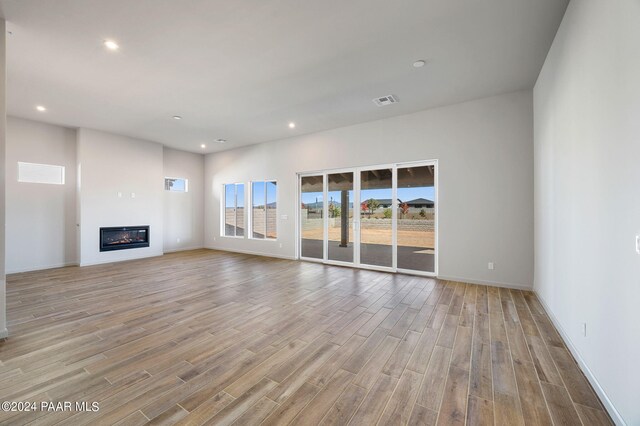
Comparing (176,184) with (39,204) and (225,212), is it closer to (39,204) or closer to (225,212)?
(225,212)

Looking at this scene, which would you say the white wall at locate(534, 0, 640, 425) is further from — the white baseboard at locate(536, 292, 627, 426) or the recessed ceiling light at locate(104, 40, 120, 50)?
the recessed ceiling light at locate(104, 40, 120, 50)

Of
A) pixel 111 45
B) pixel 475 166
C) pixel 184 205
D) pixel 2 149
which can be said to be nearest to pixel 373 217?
pixel 475 166

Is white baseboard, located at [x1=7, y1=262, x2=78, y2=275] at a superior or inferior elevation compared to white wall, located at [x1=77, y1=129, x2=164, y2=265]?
inferior

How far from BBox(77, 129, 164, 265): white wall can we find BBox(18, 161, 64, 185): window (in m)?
0.52

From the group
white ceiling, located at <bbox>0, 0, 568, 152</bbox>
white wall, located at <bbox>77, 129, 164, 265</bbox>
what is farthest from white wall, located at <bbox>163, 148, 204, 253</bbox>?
white ceiling, located at <bbox>0, 0, 568, 152</bbox>

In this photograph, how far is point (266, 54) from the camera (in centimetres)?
330

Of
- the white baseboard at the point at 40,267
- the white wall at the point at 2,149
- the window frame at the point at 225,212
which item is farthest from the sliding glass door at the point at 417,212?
the white baseboard at the point at 40,267

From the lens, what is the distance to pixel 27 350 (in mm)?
2516

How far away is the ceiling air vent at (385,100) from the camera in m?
4.57

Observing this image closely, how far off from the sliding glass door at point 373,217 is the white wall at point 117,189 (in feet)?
14.0

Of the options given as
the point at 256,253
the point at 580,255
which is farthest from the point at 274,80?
the point at 256,253

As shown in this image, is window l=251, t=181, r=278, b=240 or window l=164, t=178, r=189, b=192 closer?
window l=251, t=181, r=278, b=240

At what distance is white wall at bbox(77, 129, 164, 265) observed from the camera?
632 centimetres

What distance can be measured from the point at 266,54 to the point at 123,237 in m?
6.36
